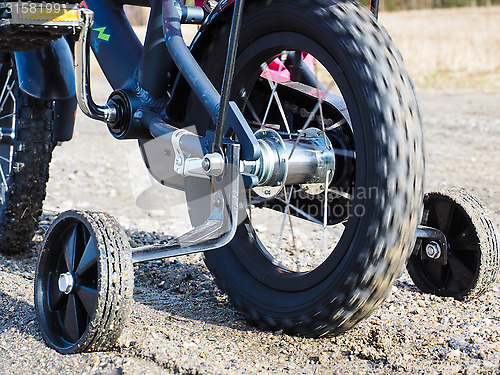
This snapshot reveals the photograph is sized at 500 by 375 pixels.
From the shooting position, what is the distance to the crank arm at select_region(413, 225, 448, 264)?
8.49 feet

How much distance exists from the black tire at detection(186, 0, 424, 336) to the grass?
9.31 m

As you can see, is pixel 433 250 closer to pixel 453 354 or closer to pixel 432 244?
pixel 432 244

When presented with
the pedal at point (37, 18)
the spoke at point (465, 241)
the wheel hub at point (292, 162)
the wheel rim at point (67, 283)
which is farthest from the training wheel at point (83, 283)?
the spoke at point (465, 241)

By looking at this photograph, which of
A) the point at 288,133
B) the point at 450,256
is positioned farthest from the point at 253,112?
the point at 450,256

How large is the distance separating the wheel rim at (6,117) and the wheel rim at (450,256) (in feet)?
6.38

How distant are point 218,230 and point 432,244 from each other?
947 mm

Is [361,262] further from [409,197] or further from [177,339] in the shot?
[177,339]

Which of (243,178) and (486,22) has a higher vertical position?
(486,22)

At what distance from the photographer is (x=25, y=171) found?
125 inches

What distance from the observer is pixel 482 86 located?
1110 centimetres

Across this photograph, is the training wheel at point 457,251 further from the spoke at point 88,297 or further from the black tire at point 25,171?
the black tire at point 25,171

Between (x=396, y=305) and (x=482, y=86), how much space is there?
9253mm

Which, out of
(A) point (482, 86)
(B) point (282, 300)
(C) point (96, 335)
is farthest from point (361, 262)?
(A) point (482, 86)

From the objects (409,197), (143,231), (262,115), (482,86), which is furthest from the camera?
(482,86)
